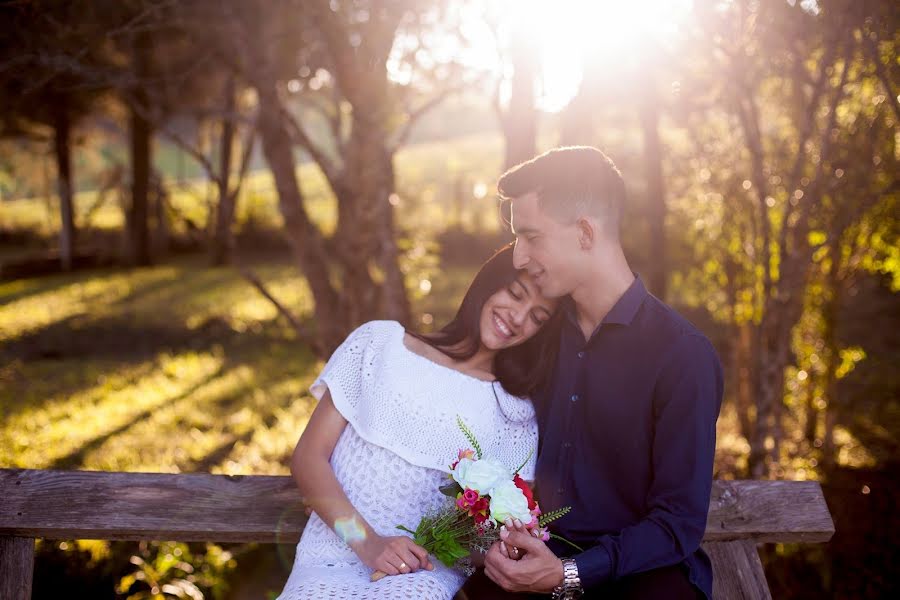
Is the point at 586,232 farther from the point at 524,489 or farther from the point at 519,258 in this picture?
the point at 524,489

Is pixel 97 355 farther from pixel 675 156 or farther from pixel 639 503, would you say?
pixel 639 503

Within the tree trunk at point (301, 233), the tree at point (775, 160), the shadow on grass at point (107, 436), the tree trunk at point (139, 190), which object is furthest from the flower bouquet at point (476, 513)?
the tree trunk at point (139, 190)

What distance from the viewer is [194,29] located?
5250 mm

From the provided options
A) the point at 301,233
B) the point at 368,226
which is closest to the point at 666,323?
the point at 368,226

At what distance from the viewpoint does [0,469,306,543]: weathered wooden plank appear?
2.91 m

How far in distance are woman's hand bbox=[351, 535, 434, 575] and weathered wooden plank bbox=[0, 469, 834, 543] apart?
0.49m

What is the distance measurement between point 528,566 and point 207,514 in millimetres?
1281

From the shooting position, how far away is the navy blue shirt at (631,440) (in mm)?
2477

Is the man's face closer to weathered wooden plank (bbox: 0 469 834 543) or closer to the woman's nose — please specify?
the woman's nose

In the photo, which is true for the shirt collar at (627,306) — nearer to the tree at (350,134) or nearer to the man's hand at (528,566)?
the man's hand at (528,566)

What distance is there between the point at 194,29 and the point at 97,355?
24.4 feet

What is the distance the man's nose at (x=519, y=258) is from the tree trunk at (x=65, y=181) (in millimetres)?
18744

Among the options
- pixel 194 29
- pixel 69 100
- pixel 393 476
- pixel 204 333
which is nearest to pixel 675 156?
pixel 194 29

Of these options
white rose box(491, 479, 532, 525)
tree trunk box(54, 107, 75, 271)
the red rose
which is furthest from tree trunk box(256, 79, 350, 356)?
tree trunk box(54, 107, 75, 271)
